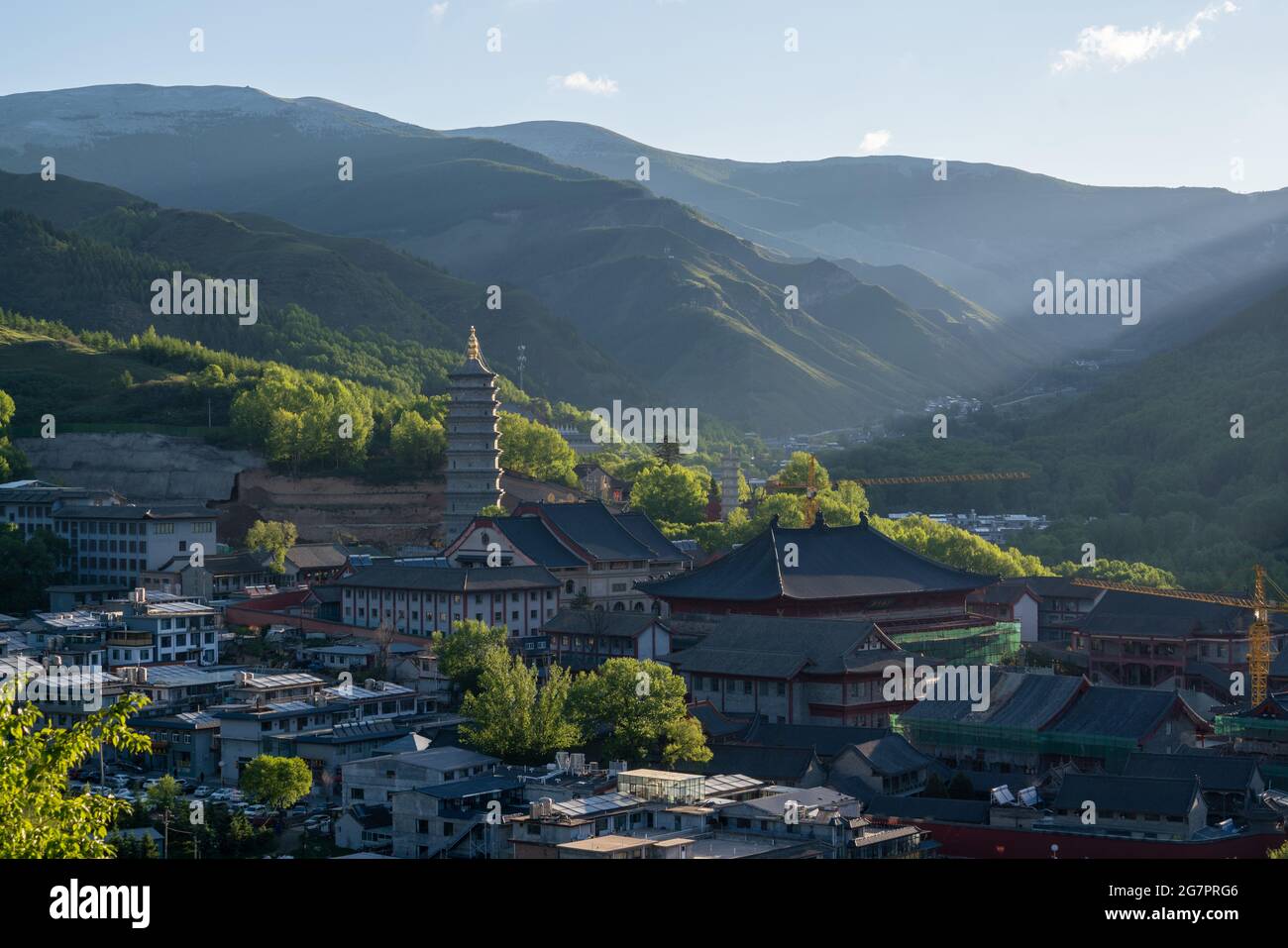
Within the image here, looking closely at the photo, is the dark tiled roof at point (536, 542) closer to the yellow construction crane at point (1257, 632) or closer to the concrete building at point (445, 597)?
the concrete building at point (445, 597)

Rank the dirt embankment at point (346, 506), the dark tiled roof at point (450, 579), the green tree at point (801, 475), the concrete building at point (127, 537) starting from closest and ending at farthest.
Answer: the dark tiled roof at point (450, 579)
the concrete building at point (127, 537)
the dirt embankment at point (346, 506)
the green tree at point (801, 475)

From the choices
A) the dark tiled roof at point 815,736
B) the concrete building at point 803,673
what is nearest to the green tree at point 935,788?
the dark tiled roof at point 815,736

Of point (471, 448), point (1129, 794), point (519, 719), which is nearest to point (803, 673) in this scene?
point (519, 719)

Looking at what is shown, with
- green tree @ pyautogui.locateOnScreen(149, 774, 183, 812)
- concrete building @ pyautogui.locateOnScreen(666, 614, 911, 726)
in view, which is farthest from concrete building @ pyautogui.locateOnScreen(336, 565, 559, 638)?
green tree @ pyautogui.locateOnScreen(149, 774, 183, 812)

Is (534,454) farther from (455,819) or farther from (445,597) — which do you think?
(455,819)

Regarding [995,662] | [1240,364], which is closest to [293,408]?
[995,662]

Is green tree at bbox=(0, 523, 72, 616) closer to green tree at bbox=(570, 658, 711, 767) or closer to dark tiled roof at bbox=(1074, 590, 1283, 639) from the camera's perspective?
green tree at bbox=(570, 658, 711, 767)
